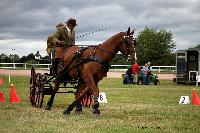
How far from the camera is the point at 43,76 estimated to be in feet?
52.7

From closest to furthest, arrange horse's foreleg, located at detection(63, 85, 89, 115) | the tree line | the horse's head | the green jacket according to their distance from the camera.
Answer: the horse's head, horse's foreleg, located at detection(63, 85, 89, 115), the green jacket, the tree line

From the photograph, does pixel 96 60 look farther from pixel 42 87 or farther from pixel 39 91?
pixel 39 91

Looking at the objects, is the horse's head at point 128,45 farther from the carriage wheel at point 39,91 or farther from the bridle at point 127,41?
the carriage wheel at point 39,91

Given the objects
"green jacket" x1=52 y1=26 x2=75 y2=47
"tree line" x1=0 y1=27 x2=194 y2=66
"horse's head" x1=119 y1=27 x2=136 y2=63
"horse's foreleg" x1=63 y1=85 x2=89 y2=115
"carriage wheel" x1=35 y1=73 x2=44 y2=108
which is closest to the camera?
"horse's head" x1=119 y1=27 x2=136 y2=63

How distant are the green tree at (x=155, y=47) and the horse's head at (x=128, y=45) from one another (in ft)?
293

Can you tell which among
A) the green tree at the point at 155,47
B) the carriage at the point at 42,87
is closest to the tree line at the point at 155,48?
the green tree at the point at 155,47

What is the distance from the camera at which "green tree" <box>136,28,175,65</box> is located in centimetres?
10638

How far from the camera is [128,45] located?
12.9 metres

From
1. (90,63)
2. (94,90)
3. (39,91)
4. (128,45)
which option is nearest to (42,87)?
(39,91)

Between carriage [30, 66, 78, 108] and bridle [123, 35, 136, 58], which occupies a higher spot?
bridle [123, 35, 136, 58]

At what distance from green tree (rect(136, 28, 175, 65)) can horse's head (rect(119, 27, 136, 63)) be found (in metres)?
89.2

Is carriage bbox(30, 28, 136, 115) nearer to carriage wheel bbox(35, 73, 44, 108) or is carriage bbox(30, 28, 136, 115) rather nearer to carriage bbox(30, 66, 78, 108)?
carriage bbox(30, 66, 78, 108)

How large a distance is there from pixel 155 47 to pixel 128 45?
99.6 metres

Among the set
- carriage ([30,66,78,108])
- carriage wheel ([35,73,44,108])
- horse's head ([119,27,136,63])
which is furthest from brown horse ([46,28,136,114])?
carriage wheel ([35,73,44,108])
